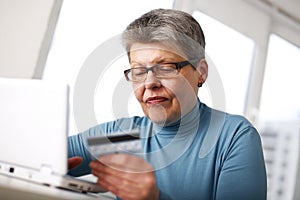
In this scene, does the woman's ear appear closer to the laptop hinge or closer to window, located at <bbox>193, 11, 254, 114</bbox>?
the laptop hinge

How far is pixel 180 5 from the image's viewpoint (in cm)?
190

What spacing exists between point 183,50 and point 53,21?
730 mm

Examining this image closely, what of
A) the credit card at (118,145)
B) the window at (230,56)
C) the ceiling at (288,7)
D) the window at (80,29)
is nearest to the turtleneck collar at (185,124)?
the credit card at (118,145)

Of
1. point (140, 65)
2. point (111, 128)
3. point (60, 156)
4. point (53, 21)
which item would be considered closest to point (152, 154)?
point (111, 128)

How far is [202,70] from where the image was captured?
1168mm

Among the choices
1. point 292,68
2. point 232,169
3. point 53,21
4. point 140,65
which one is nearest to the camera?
point 232,169

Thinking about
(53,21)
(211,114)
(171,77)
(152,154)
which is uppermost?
(53,21)

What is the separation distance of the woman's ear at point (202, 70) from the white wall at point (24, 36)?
0.72 metres

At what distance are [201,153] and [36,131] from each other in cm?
54

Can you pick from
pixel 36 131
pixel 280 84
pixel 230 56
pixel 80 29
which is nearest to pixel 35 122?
pixel 36 131

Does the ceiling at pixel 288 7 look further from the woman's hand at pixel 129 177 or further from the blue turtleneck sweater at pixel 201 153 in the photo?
the woman's hand at pixel 129 177

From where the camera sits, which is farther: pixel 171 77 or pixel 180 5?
pixel 180 5

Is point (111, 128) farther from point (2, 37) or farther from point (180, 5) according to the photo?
point (180, 5)

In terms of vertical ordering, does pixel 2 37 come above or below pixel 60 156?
above
